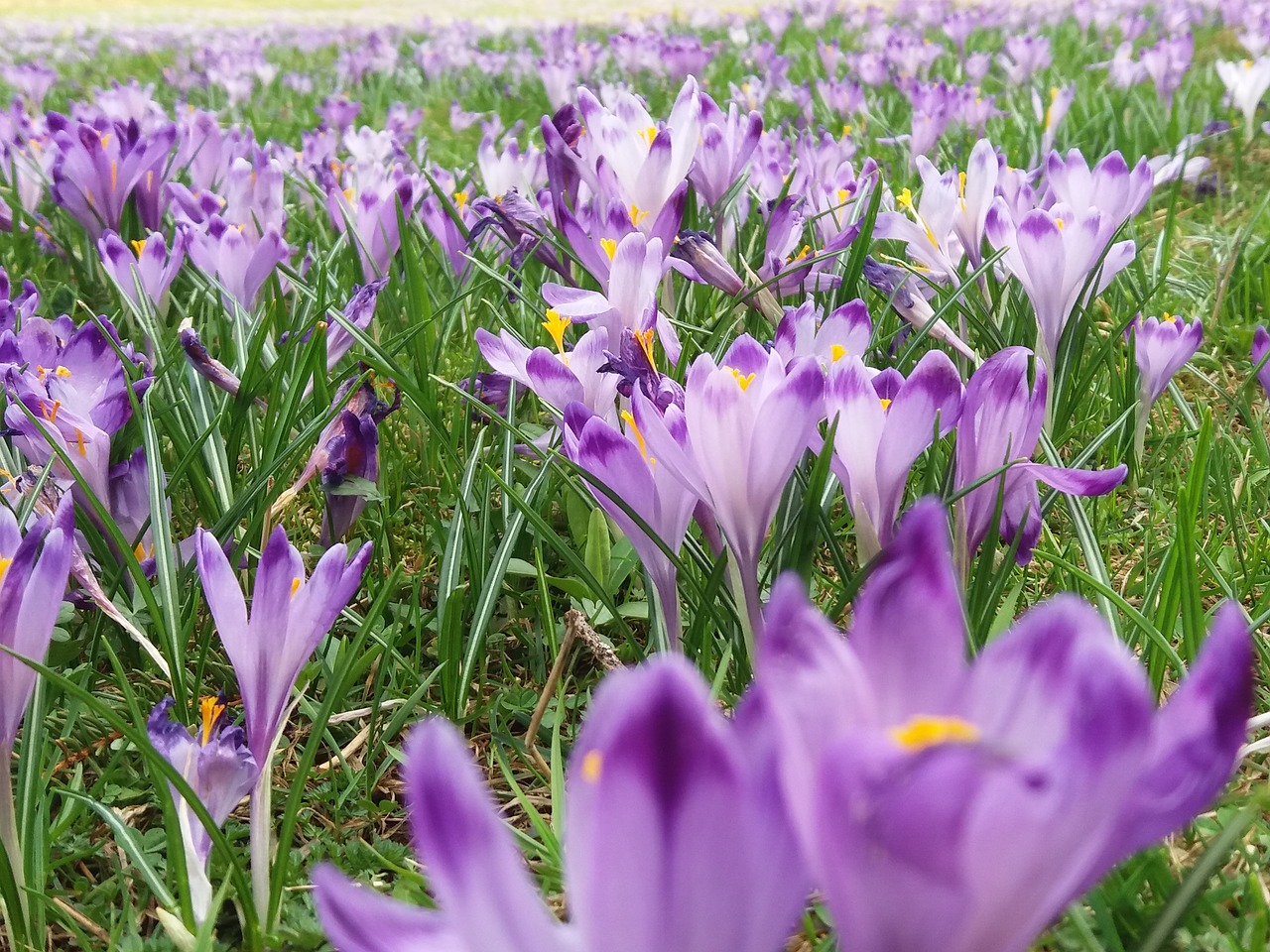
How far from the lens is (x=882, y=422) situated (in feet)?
3.13

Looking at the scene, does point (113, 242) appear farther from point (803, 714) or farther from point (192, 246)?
point (803, 714)

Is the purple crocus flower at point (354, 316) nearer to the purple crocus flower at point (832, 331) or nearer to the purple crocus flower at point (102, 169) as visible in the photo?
the purple crocus flower at point (832, 331)

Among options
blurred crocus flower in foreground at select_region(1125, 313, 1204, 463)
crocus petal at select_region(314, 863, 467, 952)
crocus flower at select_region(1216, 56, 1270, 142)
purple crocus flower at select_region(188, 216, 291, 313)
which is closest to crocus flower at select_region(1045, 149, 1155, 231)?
blurred crocus flower in foreground at select_region(1125, 313, 1204, 463)

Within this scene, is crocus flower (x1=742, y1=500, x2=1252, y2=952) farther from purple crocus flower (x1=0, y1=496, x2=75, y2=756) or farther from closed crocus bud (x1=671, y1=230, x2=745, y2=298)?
closed crocus bud (x1=671, y1=230, x2=745, y2=298)

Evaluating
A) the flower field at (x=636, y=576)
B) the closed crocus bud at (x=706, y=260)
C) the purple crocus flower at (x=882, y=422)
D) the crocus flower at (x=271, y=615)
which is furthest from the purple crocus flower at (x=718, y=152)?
the crocus flower at (x=271, y=615)

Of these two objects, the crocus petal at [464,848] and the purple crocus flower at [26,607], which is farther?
the purple crocus flower at [26,607]

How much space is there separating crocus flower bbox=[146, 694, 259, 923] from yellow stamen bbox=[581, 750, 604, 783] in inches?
21.5

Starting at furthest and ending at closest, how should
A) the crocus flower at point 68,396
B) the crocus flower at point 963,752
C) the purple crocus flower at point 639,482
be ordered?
the crocus flower at point 68,396, the purple crocus flower at point 639,482, the crocus flower at point 963,752

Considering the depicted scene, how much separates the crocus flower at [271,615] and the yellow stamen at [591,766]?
501 millimetres

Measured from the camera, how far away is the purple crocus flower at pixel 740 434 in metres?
0.81

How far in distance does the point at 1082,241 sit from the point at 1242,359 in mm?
965

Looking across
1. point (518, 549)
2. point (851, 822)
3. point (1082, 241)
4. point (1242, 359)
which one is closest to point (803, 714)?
point (851, 822)

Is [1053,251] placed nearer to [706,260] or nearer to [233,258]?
[706,260]

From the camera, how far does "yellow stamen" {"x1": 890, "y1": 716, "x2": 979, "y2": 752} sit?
41cm
